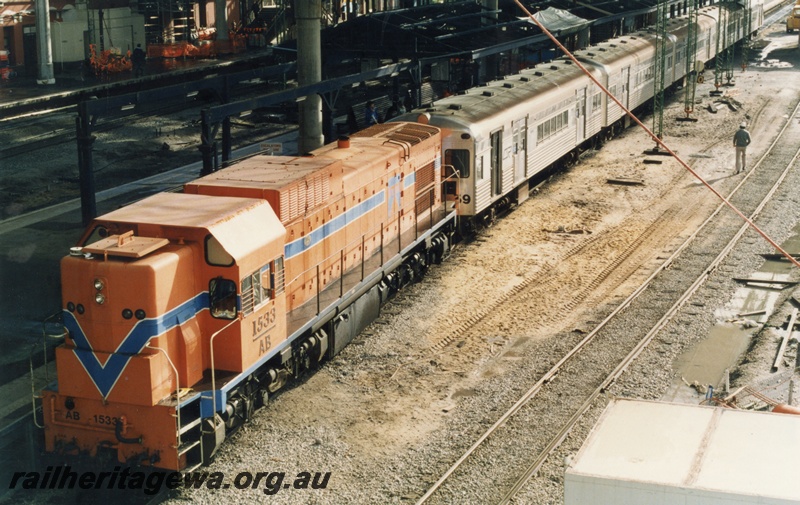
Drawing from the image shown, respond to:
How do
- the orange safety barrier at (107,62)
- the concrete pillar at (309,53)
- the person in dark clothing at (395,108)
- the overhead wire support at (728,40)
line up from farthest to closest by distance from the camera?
the overhead wire support at (728,40) → the orange safety barrier at (107,62) → the person in dark clothing at (395,108) → the concrete pillar at (309,53)

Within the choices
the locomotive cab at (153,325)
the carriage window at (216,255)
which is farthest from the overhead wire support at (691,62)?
the carriage window at (216,255)

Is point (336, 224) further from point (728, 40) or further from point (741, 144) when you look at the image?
point (728, 40)

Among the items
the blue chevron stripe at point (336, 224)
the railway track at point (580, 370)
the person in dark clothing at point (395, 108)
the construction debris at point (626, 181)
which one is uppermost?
the person in dark clothing at point (395, 108)

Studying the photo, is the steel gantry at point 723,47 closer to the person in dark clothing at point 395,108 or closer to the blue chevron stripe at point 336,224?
the person in dark clothing at point 395,108

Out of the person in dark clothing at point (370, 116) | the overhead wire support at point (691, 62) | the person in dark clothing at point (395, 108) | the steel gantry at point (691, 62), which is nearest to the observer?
the person in dark clothing at point (370, 116)

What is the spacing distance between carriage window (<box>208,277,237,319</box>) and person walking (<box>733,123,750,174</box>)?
23955 mm

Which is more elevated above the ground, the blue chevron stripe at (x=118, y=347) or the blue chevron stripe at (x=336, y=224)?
the blue chevron stripe at (x=336, y=224)

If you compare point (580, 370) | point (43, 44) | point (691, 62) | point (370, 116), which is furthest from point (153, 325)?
A: point (691, 62)

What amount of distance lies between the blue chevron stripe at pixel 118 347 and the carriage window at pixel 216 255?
742 mm

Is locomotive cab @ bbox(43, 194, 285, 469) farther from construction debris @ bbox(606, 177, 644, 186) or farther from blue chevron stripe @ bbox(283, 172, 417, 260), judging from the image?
construction debris @ bbox(606, 177, 644, 186)

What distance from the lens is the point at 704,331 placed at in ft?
69.4

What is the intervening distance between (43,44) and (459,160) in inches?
1083

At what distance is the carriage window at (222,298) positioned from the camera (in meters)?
14.7

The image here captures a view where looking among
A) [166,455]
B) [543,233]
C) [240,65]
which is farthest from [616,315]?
[240,65]
